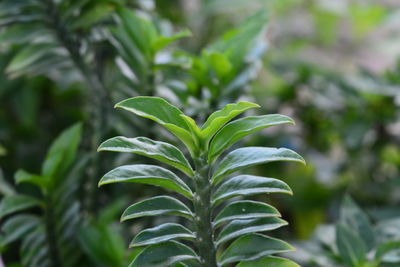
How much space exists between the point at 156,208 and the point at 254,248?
0.10m

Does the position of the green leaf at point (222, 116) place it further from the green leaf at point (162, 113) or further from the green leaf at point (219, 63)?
the green leaf at point (219, 63)

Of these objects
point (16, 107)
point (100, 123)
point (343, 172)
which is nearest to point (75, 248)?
point (100, 123)

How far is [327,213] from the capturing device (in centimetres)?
125

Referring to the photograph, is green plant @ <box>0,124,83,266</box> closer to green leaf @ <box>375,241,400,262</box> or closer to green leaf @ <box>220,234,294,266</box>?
green leaf @ <box>220,234,294,266</box>

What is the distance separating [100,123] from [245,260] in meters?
0.39

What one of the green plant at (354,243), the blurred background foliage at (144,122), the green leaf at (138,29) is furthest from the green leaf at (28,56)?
the green plant at (354,243)

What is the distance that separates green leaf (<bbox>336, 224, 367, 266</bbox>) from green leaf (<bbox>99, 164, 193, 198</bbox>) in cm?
25

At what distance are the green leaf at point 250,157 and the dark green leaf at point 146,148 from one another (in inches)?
1.3

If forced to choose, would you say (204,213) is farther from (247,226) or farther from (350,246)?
(350,246)

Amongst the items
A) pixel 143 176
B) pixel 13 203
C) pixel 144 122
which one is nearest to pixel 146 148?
pixel 143 176

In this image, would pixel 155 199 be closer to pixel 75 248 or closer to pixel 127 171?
pixel 127 171

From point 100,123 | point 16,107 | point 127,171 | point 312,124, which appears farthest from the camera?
point 312,124

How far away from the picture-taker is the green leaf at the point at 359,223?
27.3 inches

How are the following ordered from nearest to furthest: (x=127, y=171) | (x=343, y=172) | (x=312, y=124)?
1. (x=127, y=171)
2. (x=343, y=172)
3. (x=312, y=124)
